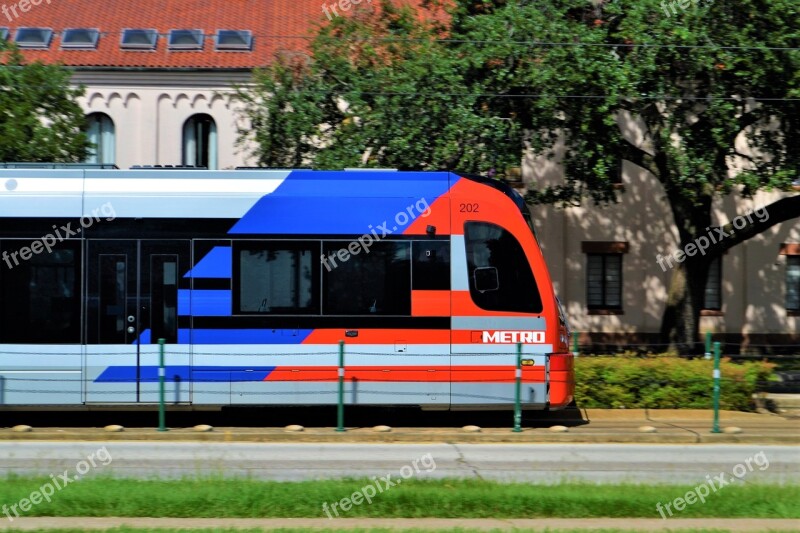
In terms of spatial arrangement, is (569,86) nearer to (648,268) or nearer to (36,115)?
(36,115)

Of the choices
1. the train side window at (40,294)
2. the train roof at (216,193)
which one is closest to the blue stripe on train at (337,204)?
the train roof at (216,193)

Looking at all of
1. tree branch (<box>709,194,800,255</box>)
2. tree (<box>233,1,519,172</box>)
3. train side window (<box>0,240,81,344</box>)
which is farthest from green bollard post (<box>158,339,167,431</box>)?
tree branch (<box>709,194,800,255</box>)

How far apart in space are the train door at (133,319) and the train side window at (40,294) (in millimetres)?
255

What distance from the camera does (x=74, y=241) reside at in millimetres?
14844

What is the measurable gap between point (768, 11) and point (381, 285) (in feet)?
33.4

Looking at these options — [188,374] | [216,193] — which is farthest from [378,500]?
[216,193]

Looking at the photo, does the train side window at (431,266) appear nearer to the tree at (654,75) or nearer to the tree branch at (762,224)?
the tree at (654,75)

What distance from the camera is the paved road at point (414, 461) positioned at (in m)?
11.2

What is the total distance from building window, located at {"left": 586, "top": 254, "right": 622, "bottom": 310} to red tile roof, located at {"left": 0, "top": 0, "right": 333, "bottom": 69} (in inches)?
461

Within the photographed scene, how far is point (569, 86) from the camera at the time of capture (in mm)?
19656

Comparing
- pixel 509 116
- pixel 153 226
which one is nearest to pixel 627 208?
pixel 509 116

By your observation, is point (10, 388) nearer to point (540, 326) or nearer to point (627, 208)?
point (540, 326)

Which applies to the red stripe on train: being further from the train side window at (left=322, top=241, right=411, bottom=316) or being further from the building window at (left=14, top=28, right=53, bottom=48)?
the building window at (left=14, top=28, right=53, bottom=48)

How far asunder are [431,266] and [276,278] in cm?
244
